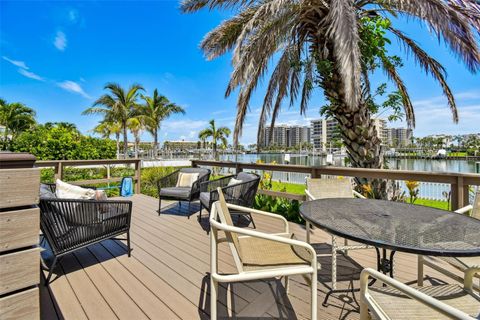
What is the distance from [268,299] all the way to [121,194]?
19.1ft

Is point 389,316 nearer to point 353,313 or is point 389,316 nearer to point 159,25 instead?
point 353,313

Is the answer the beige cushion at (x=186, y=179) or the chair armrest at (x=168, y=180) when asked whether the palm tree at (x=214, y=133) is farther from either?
the beige cushion at (x=186, y=179)

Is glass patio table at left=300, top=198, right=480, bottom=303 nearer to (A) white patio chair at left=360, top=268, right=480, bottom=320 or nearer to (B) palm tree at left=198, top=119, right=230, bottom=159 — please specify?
(A) white patio chair at left=360, top=268, right=480, bottom=320

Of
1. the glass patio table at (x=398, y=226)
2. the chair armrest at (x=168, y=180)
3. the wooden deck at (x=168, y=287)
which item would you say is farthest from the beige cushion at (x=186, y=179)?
the glass patio table at (x=398, y=226)

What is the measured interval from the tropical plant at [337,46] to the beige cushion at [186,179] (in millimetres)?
1308

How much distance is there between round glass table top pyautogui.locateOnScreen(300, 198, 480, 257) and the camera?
4.17 feet

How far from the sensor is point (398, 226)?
5.29 feet

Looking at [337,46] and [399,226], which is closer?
[399,226]

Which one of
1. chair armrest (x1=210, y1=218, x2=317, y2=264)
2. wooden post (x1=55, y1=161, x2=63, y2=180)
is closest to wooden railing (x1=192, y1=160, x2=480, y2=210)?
chair armrest (x1=210, y1=218, x2=317, y2=264)

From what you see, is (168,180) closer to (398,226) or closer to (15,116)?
(398,226)

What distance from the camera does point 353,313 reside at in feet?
5.91

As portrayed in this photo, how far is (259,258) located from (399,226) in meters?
0.99

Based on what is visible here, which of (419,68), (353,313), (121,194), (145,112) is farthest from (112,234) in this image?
(145,112)

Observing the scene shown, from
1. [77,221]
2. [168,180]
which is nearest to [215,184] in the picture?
[168,180]
